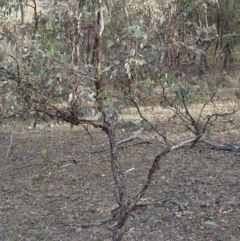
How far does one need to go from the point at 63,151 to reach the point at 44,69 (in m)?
3.65

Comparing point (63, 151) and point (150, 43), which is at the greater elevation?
point (150, 43)

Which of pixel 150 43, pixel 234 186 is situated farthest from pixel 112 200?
pixel 150 43

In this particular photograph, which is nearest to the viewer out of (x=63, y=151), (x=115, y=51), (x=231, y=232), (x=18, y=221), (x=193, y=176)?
(x=115, y=51)

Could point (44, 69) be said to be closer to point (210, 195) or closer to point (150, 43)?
point (150, 43)

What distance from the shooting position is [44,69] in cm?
225

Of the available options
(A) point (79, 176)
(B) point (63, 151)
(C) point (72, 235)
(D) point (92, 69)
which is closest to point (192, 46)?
(D) point (92, 69)

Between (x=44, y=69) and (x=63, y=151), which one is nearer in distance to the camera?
(x=44, y=69)

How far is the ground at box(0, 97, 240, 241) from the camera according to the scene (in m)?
3.66

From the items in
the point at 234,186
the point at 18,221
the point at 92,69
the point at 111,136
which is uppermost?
the point at 92,69

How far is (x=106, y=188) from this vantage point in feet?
14.9

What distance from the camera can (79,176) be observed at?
4.94 m

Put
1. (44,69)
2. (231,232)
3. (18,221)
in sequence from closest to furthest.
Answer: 1. (44,69)
2. (231,232)
3. (18,221)

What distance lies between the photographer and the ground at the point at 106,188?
3660mm

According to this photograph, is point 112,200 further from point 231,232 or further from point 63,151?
point 63,151
